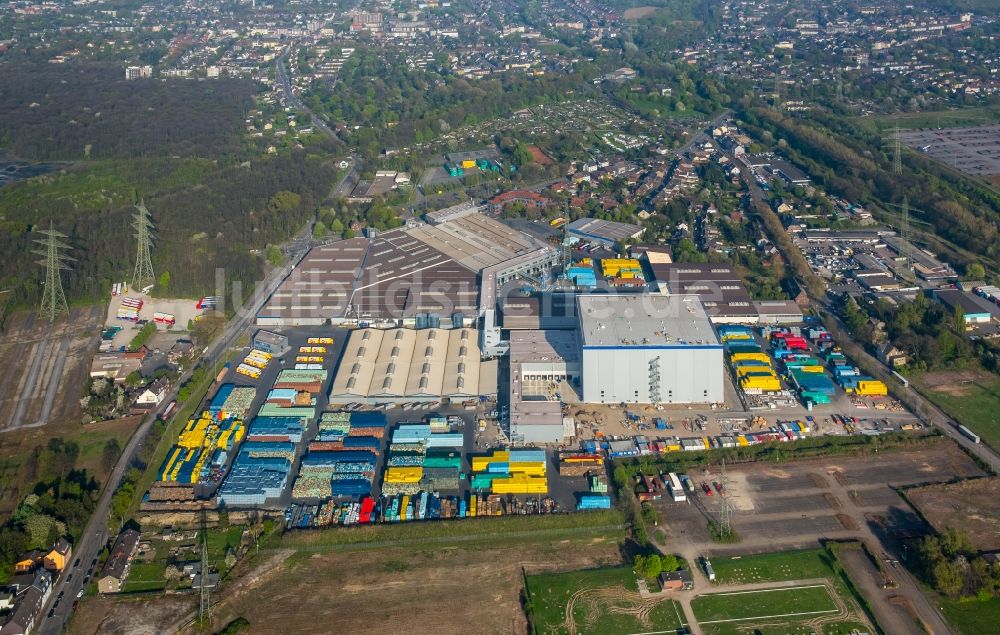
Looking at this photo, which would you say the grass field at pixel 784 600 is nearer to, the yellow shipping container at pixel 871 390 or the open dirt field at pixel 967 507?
the open dirt field at pixel 967 507

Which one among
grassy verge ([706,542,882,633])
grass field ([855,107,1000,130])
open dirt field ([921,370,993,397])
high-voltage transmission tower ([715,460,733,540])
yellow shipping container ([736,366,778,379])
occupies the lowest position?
grassy verge ([706,542,882,633])

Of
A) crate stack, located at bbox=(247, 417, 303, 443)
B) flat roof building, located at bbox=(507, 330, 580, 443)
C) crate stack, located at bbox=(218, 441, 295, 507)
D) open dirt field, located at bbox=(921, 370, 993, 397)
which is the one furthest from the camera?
open dirt field, located at bbox=(921, 370, 993, 397)

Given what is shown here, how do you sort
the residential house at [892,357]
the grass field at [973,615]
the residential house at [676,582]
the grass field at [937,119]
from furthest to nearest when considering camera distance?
the grass field at [937,119] → the residential house at [892,357] → the residential house at [676,582] → the grass field at [973,615]

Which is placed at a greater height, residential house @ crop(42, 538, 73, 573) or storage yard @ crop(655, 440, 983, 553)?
residential house @ crop(42, 538, 73, 573)

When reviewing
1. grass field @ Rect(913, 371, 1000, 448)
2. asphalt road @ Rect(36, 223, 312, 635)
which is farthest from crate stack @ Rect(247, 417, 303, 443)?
grass field @ Rect(913, 371, 1000, 448)

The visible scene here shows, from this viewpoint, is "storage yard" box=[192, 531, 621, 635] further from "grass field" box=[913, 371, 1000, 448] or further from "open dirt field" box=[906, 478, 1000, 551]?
"grass field" box=[913, 371, 1000, 448]

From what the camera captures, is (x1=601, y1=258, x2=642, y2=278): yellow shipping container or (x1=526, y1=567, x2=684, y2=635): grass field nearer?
(x1=526, y1=567, x2=684, y2=635): grass field

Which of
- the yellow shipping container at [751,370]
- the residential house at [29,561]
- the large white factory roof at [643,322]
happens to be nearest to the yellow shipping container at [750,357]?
the yellow shipping container at [751,370]

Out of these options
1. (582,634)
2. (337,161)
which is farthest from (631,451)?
(337,161)
